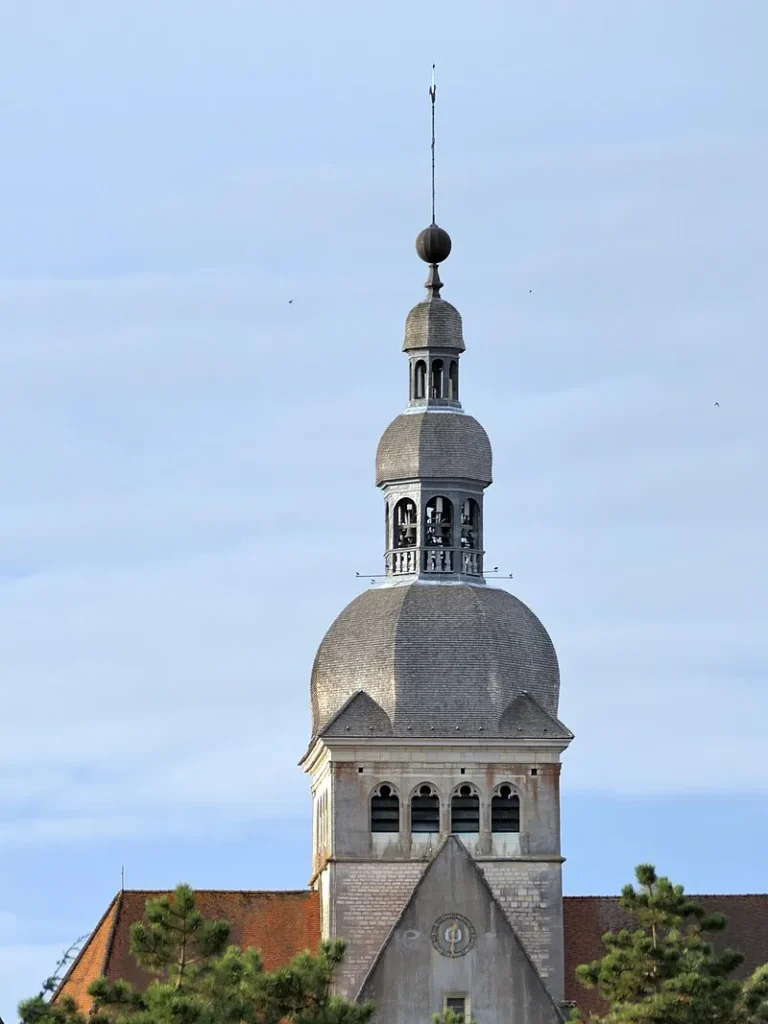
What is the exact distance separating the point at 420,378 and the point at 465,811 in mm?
12745

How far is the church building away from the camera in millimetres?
104938

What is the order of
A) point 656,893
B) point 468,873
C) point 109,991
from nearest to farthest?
point 109,991, point 656,893, point 468,873

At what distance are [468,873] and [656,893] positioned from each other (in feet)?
39.7

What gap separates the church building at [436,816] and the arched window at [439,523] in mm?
60

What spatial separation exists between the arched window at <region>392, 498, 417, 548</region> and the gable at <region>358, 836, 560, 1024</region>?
9670 millimetres

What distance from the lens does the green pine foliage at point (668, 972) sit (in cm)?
9075

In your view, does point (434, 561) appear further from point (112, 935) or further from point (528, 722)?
point (112, 935)

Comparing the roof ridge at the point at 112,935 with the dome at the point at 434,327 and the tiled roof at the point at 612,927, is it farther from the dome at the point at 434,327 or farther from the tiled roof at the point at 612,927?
the dome at the point at 434,327

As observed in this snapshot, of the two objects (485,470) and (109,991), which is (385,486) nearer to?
(485,470)

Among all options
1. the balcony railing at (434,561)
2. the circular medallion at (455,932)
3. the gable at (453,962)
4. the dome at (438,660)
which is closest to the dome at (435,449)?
the balcony railing at (434,561)

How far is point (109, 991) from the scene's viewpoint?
8681cm

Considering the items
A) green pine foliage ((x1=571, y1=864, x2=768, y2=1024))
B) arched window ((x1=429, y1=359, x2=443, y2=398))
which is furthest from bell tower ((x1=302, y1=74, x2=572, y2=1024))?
green pine foliage ((x1=571, y1=864, x2=768, y2=1024))

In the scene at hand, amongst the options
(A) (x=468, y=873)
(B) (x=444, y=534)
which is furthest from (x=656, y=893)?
(B) (x=444, y=534)

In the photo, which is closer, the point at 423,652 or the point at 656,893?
the point at 656,893
